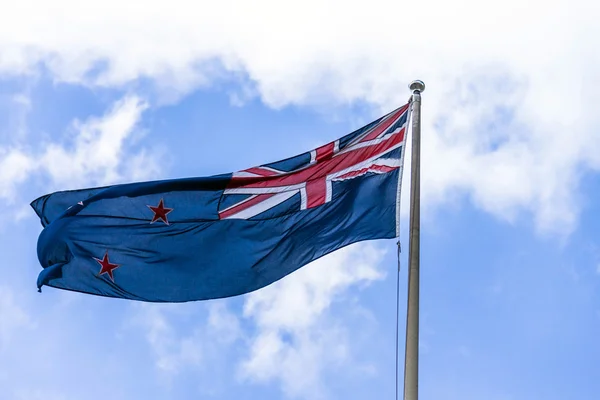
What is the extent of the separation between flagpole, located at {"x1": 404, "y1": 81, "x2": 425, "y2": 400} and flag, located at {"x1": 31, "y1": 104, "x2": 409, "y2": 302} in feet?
1.72

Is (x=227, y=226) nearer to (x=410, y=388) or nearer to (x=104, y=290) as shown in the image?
(x=104, y=290)

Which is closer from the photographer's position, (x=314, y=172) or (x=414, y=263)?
(x=414, y=263)

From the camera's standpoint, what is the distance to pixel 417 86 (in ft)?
56.8

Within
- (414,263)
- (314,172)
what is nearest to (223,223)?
(314,172)

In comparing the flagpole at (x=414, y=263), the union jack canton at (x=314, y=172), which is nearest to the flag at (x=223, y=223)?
the union jack canton at (x=314, y=172)

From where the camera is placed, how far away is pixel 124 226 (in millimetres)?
17516

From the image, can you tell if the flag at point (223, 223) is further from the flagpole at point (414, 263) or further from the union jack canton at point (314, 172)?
the flagpole at point (414, 263)

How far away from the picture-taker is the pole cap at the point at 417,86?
681 inches

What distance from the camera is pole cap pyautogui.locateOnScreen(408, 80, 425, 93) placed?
1730cm

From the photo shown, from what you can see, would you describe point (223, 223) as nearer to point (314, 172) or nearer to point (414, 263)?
point (314, 172)

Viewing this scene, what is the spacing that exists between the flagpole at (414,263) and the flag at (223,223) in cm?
52

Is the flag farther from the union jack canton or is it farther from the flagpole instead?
the flagpole

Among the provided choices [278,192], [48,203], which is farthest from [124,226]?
[278,192]

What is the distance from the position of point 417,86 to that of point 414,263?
432cm
